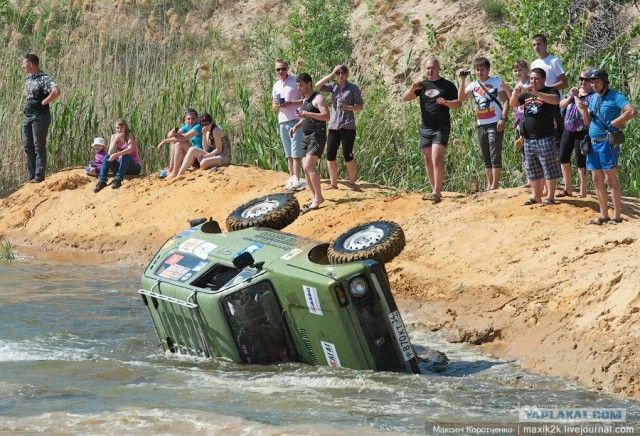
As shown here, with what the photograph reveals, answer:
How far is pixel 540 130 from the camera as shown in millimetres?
12727

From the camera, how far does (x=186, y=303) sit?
32.3ft

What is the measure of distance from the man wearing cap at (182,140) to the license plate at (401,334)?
8974 millimetres

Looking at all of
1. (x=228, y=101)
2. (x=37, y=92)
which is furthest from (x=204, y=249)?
(x=228, y=101)

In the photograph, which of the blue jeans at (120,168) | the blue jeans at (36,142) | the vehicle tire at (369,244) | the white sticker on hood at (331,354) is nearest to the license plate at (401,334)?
the white sticker on hood at (331,354)

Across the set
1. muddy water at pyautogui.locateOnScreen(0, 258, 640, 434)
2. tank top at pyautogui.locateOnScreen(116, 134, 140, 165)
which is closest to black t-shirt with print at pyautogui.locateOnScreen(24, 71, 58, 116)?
tank top at pyautogui.locateOnScreen(116, 134, 140, 165)

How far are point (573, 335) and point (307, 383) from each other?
8.05 feet

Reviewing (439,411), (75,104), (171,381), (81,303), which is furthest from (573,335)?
(75,104)

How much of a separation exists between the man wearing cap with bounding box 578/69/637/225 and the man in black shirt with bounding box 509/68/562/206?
0.92 m

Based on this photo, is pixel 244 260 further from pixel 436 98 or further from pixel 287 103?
pixel 287 103

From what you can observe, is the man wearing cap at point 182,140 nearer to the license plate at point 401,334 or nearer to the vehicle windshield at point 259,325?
the vehicle windshield at point 259,325

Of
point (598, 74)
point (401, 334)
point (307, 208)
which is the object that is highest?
point (598, 74)

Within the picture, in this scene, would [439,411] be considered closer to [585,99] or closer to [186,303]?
[186,303]

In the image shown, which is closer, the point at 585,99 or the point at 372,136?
the point at 585,99

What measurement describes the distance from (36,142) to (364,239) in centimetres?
1011
